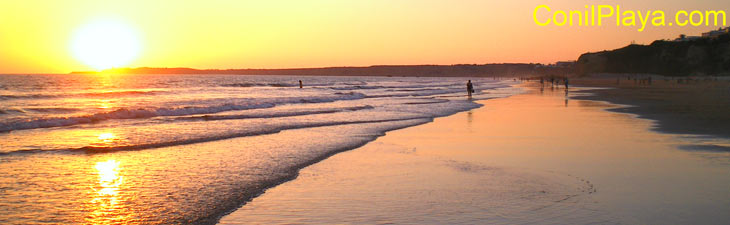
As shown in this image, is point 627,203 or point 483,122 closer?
Result: point 627,203

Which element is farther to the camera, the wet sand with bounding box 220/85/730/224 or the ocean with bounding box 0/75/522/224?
the ocean with bounding box 0/75/522/224

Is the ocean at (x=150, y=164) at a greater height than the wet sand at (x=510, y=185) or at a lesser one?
greater

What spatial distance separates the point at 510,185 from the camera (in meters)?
8.11

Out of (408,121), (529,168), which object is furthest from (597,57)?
(529,168)

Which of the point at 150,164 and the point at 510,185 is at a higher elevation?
the point at 150,164

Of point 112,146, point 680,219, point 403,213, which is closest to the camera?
point 680,219

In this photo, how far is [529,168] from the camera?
952cm

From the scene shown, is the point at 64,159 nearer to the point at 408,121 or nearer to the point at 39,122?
the point at 39,122

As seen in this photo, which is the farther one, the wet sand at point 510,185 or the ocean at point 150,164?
the ocean at point 150,164

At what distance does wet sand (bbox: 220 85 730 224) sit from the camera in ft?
21.0

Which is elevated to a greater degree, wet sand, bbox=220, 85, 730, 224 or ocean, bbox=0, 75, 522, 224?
ocean, bbox=0, 75, 522, 224

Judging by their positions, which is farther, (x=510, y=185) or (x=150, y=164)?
(x=150, y=164)

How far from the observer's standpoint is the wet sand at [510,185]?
6391 mm

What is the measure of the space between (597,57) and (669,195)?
138 meters
